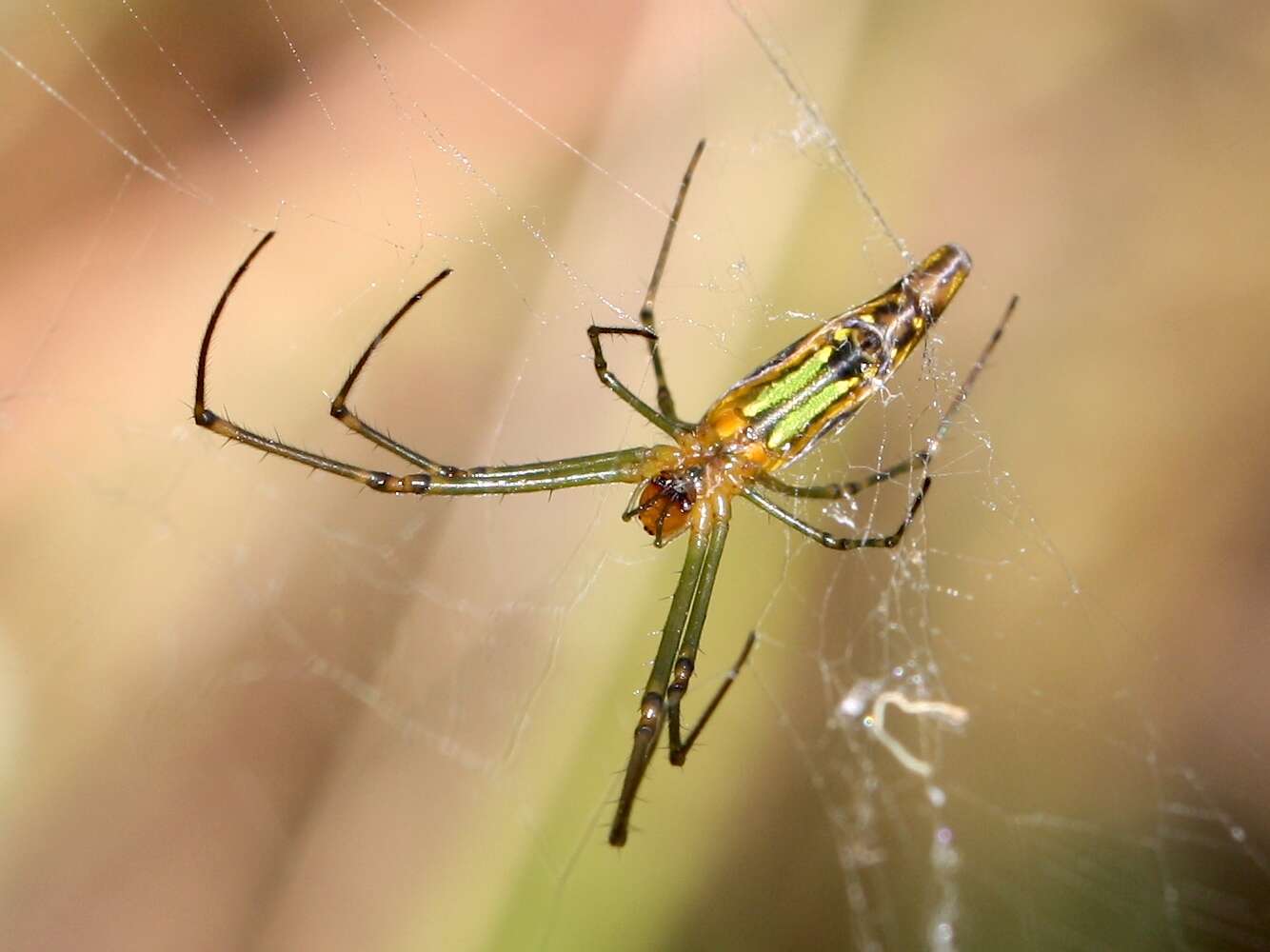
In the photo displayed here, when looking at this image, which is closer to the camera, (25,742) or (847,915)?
(847,915)

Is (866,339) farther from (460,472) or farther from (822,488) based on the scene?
(460,472)

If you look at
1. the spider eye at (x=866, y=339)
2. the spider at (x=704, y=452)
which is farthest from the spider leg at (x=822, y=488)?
the spider eye at (x=866, y=339)

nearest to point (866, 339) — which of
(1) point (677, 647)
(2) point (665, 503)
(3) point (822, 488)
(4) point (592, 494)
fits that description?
(3) point (822, 488)

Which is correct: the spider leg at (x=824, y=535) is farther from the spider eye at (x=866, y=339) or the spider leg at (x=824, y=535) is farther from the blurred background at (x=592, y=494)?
the blurred background at (x=592, y=494)

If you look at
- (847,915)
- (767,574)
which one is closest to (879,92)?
(767,574)

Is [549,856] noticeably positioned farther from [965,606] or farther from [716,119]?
[716,119]

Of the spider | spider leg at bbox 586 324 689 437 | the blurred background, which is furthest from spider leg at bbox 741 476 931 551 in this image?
the blurred background

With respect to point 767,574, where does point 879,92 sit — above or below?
above
